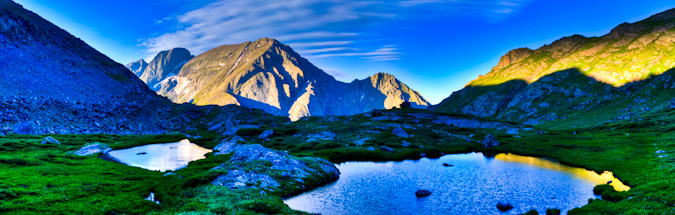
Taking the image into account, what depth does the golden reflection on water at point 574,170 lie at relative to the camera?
49.3 metres

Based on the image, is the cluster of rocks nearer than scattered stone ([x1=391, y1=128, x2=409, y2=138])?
Yes

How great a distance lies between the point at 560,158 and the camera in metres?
76.8

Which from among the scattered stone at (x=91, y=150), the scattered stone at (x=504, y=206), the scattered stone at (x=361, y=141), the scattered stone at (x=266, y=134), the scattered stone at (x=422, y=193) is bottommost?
the scattered stone at (x=91, y=150)

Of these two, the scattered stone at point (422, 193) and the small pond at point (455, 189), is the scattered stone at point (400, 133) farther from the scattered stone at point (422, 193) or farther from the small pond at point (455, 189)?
the scattered stone at point (422, 193)

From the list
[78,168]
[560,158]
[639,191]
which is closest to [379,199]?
[639,191]

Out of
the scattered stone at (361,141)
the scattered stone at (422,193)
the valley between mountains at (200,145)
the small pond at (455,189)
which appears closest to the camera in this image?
the valley between mountains at (200,145)

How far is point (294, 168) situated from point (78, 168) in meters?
38.8

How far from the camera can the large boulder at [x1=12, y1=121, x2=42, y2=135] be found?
356ft

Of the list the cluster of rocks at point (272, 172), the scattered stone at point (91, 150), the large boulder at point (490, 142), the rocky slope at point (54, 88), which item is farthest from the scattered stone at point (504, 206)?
the rocky slope at point (54, 88)

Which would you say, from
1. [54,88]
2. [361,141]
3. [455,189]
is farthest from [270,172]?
[54,88]

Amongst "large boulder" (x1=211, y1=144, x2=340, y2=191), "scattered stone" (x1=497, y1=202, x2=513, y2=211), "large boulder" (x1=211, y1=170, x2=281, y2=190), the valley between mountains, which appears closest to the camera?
the valley between mountains

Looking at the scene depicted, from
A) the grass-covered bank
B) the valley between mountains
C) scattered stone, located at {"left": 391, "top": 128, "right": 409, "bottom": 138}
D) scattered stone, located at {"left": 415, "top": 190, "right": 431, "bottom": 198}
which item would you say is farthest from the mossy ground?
scattered stone, located at {"left": 391, "top": 128, "right": 409, "bottom": 138}

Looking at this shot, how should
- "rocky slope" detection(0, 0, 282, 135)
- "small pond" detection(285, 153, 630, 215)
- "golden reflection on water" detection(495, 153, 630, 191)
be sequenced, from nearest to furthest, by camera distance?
"small pond" detection(285, 153, 630, 215)
"golden reflection on water" detection(495, 153, 630, 191)
"rocky slope" detection(0, 0, 282, 135)

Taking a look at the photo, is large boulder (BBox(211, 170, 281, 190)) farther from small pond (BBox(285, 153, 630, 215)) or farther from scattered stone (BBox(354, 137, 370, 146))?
scattered stone (BBox(354, 137, 370, 146))
